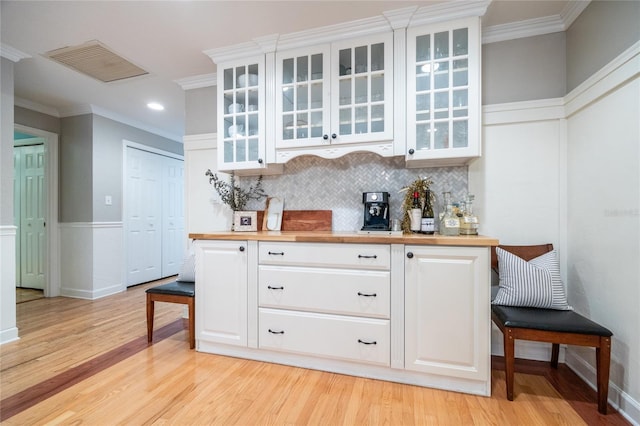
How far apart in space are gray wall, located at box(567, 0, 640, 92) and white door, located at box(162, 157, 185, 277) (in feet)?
17.2

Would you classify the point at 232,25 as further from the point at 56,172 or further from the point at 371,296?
the point at 56,172

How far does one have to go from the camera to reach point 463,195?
2.24m

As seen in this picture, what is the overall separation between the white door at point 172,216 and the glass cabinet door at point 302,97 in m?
3.48

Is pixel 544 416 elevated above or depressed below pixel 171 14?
below

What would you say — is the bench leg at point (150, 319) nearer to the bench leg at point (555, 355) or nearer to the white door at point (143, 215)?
the white door at point (143, 215)

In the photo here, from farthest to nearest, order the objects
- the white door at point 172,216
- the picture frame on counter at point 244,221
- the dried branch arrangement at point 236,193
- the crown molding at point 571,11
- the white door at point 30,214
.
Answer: the white door at point 172,216, the white door at point 30,214, the dried branch arrangement at point 236,193, the picture frame on counter at point 244,221, the crown molding at point 571,11

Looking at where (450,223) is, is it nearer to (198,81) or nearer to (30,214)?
(198,81)

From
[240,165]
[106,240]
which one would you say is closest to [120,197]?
[106,240]

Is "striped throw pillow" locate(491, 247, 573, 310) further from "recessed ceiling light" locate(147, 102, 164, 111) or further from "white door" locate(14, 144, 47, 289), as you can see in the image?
"white door" locate(14, 144, 47, 289)

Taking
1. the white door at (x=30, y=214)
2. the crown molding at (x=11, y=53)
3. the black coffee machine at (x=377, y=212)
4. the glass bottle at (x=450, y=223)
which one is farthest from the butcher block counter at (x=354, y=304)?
the white door at (x=30, y=214)

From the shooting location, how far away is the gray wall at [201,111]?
2.94m

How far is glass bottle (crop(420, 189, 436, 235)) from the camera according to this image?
2027 millimetres

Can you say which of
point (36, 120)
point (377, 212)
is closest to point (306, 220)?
point (377, 212)

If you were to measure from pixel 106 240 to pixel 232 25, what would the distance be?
10.9ft
